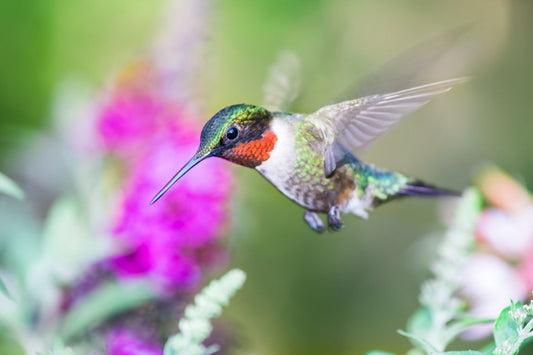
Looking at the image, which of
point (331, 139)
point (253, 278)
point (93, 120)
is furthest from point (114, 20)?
point (331, 139)

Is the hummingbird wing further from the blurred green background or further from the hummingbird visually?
the blurred green background

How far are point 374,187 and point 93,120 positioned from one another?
0.82 meters

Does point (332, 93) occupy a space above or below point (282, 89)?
above

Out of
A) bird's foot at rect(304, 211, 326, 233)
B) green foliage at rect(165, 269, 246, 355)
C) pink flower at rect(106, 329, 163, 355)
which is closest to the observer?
green foliage at rect(165, 269, 246, 355)

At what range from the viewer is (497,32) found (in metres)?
3.97

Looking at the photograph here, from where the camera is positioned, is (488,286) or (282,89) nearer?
(282,89)

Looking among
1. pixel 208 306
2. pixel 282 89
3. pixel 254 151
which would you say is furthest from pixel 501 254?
pixel 208 306

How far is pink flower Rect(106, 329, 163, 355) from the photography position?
85 centimetres

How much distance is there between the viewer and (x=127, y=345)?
0.89 metres

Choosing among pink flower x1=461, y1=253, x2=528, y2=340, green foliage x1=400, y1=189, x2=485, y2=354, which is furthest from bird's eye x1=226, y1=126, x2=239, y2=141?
pink flower x1=461, y1=253, x2=528, y2=340

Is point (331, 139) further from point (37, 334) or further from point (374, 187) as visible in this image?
point (37, 334)

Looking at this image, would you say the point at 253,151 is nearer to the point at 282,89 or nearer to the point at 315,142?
the point at 315,142

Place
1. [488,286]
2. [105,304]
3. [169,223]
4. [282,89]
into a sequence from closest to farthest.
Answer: [282,89] → [105,304] → [169,223] → [488,286]

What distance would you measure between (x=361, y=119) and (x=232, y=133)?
162mm
